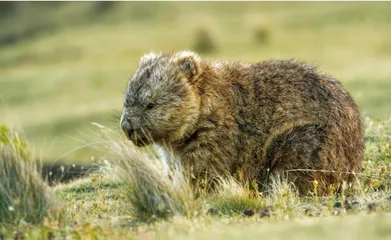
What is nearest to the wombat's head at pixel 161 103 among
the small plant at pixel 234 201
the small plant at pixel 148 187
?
the small plant at pixel 148 187

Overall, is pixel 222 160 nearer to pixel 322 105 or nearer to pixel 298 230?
pixel 322 105

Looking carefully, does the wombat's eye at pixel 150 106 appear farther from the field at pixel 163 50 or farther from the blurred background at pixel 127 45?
the blurred background at pixel 127 45

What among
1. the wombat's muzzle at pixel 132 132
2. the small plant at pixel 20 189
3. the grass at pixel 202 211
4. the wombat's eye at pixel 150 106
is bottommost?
the grass at pixel 202 211

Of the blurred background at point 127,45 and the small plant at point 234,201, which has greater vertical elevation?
the blurred background at point 127,45

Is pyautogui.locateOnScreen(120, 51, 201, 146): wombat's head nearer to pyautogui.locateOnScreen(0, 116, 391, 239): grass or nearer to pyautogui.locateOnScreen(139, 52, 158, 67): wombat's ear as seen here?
pyautogui.locateOnScreen(139, 52, 158, 67): wombat's ear

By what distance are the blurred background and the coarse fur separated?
11635 millimetres

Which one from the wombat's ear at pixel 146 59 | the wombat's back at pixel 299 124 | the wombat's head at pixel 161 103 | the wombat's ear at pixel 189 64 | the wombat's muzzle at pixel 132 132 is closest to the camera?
the wombat's muzzle at pixel 132 132

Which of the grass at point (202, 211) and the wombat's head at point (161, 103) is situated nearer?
the grass at point (202, 211)

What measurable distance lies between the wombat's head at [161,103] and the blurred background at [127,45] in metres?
12.2

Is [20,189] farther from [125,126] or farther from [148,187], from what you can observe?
[125,126]

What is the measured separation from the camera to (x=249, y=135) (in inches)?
366

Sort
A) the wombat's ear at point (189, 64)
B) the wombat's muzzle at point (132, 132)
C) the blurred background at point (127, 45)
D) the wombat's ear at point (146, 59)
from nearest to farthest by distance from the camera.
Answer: the wombat's muzzle at point (132, 132) < the wombat's ear at point (189, 64) < the wombat's ear at point (146, 59) < the blurred background at point (127, 45)

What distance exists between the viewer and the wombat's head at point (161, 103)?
8961 millimetres

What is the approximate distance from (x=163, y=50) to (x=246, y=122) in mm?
37020
